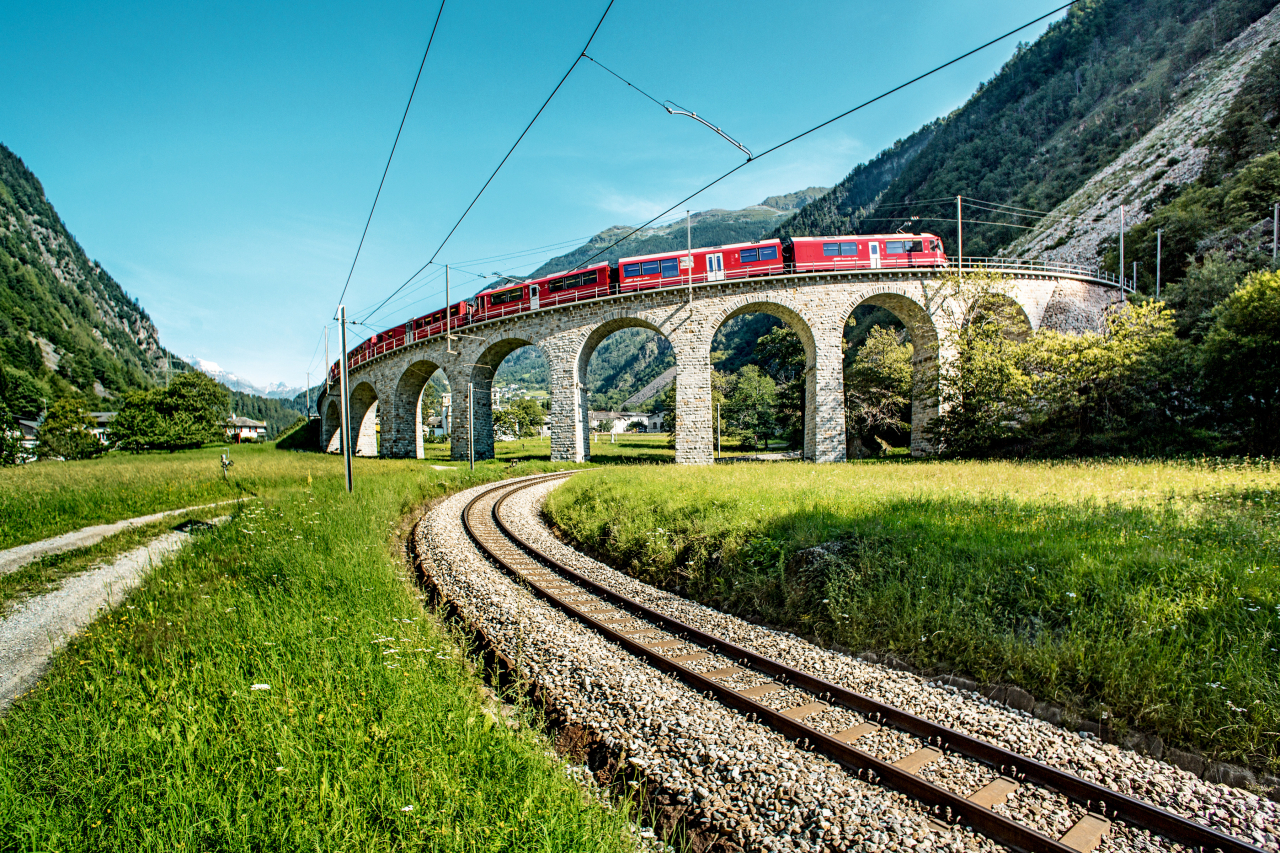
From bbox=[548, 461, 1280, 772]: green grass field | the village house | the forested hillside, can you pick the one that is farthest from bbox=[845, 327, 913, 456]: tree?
the village house

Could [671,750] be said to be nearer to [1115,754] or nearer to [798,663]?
[798,663]

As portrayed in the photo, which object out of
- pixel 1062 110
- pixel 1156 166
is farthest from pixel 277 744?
pixel 1062 110

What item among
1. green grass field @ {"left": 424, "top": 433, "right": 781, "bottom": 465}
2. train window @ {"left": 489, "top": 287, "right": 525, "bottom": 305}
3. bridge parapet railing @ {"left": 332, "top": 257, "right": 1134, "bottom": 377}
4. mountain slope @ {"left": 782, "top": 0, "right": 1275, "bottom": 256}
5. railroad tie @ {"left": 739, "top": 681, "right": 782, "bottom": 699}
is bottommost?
railroad tie @ {"left": 739, "top": 681, "right": 782, "bottom": 699}

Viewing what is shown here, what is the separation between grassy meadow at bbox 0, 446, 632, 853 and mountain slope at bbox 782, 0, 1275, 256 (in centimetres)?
7589

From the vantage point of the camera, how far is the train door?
1041 inches

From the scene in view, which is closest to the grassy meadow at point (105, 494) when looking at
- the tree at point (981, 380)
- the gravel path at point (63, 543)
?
the gravel path at point (63, 543)

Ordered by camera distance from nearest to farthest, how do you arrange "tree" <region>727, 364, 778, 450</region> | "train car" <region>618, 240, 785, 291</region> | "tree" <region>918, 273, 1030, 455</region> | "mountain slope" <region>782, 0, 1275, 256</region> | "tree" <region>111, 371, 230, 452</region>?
"tree" <region>918, 273, 1030, 455</region> → "train car" <region>618, 240, 785, 291</region> → "tree" <region>727, 364, 778, 450</region> → "tree" <region>111, 371, 230, 452</region> → "mountain slope" <region>782, 0, 1275, 256</region>

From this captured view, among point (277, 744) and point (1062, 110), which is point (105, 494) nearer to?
point (277, 744)

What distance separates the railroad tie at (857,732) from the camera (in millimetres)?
3898

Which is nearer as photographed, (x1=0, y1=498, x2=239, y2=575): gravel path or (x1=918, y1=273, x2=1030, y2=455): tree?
(x1=0, y1=498, x2=239, y2=575): gravel path

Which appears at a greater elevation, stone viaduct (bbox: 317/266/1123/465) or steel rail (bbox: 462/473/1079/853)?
stone viaduct (bbox: 317/266/1123/465)

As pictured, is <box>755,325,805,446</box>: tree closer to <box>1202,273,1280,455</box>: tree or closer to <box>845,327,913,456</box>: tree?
<box>845,327,913,456</box>: tree

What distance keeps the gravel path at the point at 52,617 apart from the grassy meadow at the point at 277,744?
1.21 ft

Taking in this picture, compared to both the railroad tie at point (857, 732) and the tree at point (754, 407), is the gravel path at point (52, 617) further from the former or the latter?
the tree at point (754, 407)
